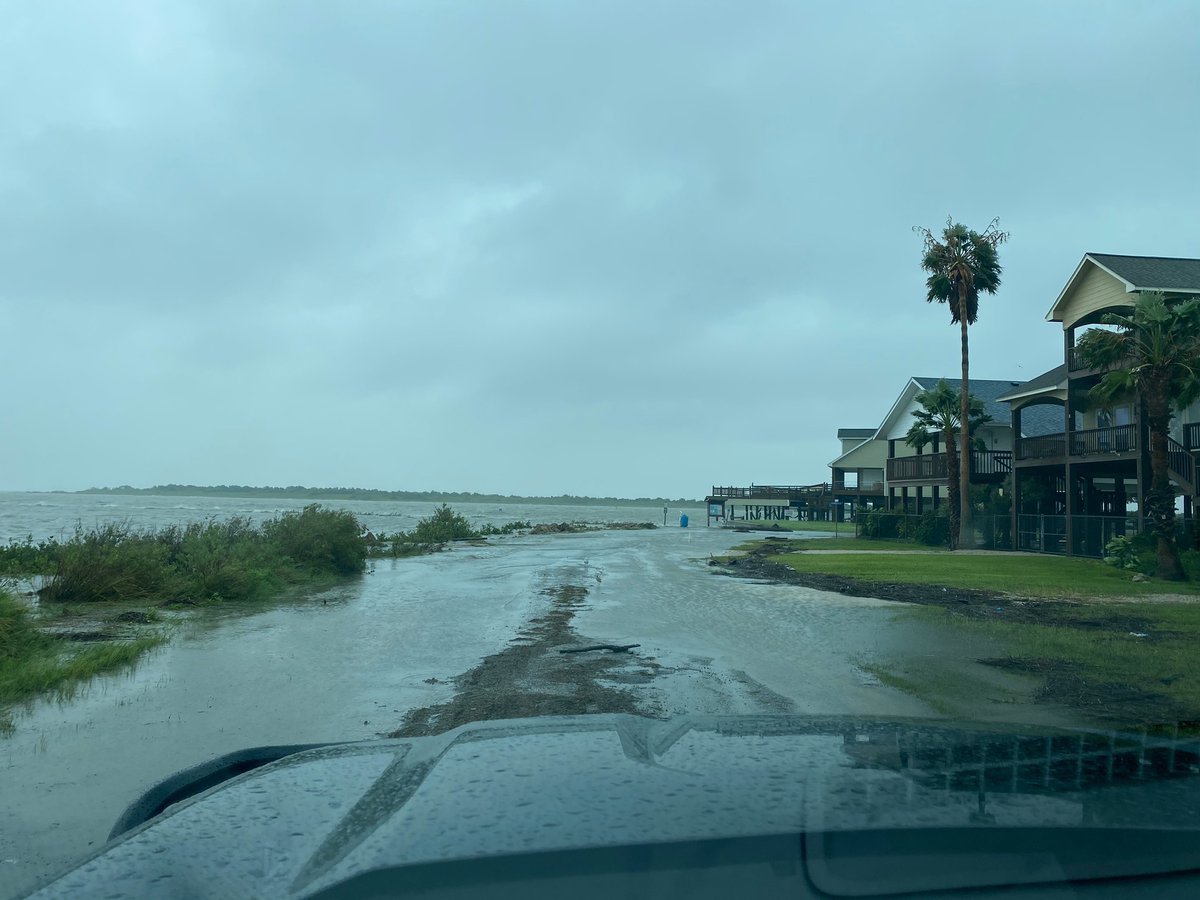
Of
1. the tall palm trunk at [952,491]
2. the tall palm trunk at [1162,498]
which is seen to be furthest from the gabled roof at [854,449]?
the tall palm trunk at [1162,498]

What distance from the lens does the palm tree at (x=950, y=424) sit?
37.7 m

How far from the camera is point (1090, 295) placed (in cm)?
3047

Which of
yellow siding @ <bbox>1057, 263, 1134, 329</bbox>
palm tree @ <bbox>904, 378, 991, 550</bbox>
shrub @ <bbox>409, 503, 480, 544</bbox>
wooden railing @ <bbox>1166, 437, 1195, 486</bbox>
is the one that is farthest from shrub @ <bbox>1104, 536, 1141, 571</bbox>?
shrub @ <bbox>409, 503, 480, 544</bbox>

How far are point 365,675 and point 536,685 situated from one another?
2150 mm

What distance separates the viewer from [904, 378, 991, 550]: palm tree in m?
37.7

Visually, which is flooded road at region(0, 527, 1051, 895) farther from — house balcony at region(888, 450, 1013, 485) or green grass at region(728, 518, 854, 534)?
green grass at region(728, 518, 854, 534)

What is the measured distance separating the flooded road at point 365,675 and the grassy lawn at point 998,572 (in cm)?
413

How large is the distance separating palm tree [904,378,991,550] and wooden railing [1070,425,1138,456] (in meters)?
5.80

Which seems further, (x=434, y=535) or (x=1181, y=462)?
(x=434, y=535)

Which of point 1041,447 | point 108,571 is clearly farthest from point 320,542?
point 1041,447

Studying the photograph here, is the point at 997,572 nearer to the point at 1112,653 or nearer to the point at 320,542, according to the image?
the point at 1112,653

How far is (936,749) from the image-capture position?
342 centimetres

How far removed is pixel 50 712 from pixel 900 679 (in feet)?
26.0

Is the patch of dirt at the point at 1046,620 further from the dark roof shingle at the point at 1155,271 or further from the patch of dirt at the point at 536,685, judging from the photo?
the dark roof shingle at the point at 1155,271
